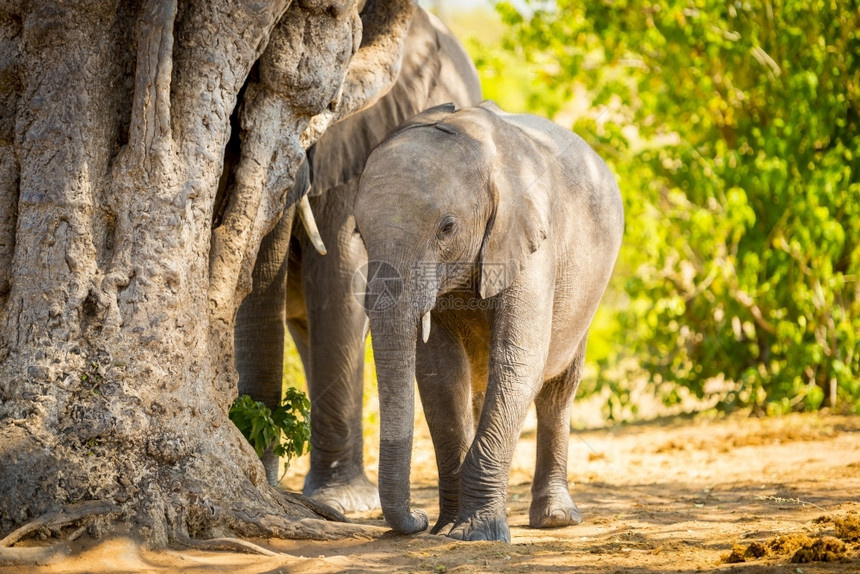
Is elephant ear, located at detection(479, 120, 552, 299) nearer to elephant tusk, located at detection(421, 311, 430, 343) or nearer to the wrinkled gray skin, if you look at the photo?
elephant tusk, located at detection(421, 311, 430, 343)

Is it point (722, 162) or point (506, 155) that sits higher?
point (722, 162)

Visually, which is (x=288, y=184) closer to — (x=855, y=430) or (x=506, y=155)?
(x=506, y=155)

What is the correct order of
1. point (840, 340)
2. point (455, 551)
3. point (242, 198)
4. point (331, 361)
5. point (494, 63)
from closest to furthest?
point (455, 551), point (242, 198), point (331, 361), point (840, 340), point (494, 63)

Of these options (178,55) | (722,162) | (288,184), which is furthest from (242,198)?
(722,162)

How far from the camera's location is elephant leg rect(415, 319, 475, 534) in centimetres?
534

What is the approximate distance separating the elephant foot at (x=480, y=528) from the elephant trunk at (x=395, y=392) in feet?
1.02

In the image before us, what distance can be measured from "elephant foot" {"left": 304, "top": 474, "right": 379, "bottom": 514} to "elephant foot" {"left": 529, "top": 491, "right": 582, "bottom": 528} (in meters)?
1.26

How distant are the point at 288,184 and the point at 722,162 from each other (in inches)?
225

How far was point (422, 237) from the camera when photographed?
477 cm

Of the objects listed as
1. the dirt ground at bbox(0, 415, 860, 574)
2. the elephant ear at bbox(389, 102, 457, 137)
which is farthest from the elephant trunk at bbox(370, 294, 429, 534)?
the elephant ear at bbox(389, 102, 457, 137)

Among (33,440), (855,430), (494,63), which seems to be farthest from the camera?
(494,63)

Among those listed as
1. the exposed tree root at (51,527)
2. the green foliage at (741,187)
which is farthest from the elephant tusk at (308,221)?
the green foliage at (741,187)

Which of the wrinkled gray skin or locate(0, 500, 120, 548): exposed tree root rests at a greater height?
the wrinkled gray skin

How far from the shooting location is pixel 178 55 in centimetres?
483
